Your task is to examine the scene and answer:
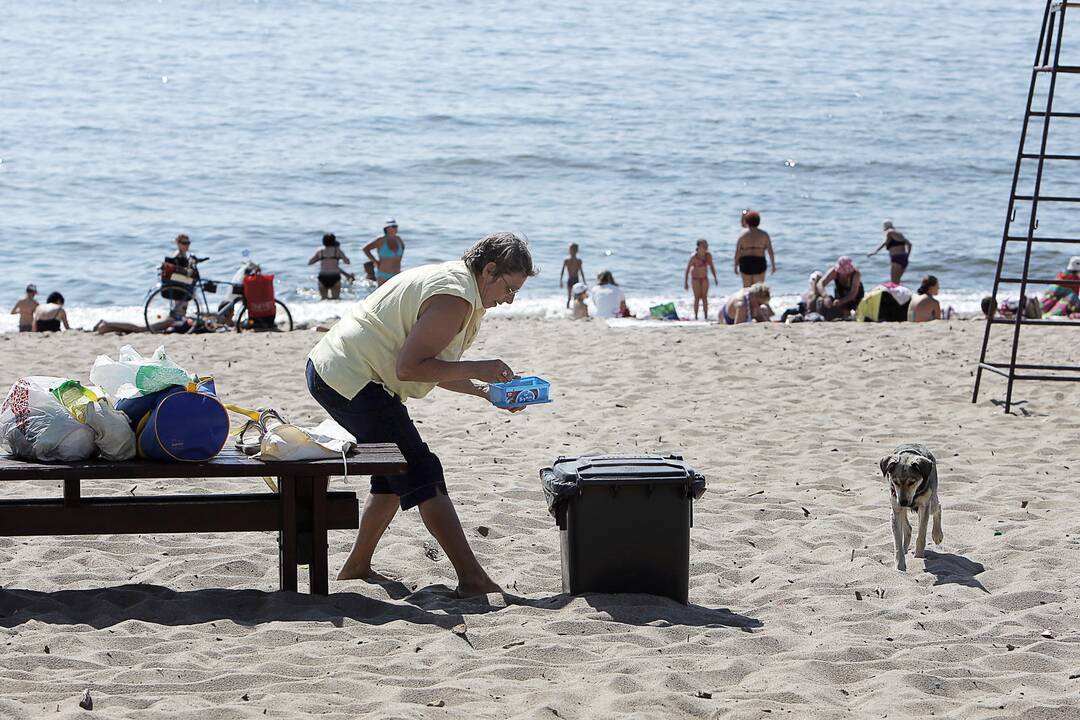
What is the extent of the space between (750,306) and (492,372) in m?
10.1

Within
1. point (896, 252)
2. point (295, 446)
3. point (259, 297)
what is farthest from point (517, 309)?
point (295, 446)

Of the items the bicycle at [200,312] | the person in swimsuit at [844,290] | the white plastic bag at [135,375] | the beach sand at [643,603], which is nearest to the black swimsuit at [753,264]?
the person in swimsuit at [844,290]

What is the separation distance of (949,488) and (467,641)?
3532 millimetres

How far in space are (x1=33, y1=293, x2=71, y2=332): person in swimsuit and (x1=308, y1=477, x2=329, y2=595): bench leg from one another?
1096cm

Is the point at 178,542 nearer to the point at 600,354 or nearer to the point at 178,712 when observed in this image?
the point at 178,712

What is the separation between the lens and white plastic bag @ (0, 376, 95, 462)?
4.20 m

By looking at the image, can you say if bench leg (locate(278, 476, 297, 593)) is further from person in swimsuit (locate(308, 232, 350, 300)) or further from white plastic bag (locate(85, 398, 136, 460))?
person in swimsuit (locate(308, 232, 350, 300))

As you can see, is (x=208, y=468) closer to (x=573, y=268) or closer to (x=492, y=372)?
(x=492, y=372)

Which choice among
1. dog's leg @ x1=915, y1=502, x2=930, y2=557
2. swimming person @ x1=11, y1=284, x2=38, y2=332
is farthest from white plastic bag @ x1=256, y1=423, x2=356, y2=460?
swimming person @ x1=11, y1=284, x2=38, y2=332

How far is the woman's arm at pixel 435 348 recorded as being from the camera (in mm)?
4219

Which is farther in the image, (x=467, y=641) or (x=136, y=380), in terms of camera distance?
(x=136, y=380)

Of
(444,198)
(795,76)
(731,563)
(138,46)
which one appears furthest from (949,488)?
(138,46)

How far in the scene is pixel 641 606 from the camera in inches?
172

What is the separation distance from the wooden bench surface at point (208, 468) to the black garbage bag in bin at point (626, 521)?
65 cm
